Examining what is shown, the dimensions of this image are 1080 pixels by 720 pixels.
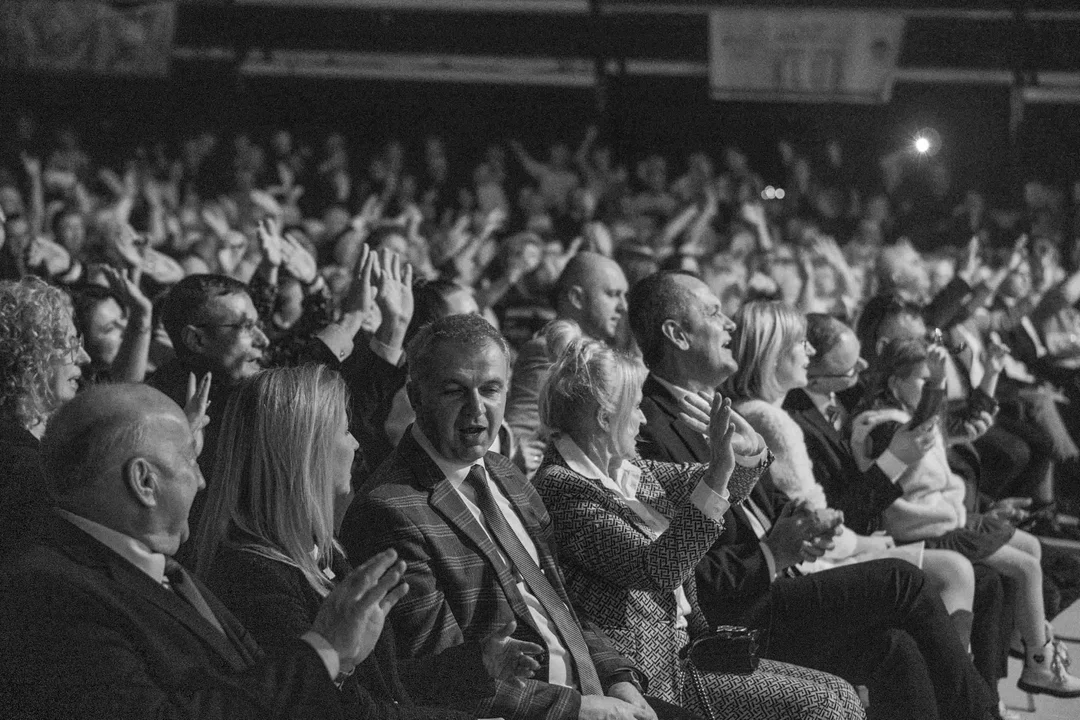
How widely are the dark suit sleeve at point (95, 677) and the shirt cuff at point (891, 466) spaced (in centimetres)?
255

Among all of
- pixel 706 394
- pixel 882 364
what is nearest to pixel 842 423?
pixel 882 364

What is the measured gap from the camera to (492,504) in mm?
2832

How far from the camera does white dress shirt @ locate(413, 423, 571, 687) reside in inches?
108

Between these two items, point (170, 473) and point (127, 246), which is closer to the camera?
point (170, 473)

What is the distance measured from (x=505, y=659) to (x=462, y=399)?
62 cm

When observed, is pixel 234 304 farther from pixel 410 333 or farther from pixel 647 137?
pixel 647 137

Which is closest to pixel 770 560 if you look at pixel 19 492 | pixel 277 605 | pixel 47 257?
pixel 277 605

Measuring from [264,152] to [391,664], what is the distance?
10.5 m

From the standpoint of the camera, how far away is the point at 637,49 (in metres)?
12.7

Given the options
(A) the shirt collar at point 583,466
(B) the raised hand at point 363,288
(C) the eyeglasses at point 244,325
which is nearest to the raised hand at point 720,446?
(A) the shirt collar at point 583,466

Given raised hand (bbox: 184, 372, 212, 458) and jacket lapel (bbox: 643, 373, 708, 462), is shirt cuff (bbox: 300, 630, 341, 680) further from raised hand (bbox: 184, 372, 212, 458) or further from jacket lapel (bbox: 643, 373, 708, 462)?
jacket lapel (bbox: 643, 373, 708, 462)

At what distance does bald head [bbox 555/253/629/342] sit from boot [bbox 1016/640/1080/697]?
1.77 m

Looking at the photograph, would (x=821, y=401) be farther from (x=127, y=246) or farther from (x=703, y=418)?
(x=127, y=246)

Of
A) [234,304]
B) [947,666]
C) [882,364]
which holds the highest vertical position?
[234,304]
